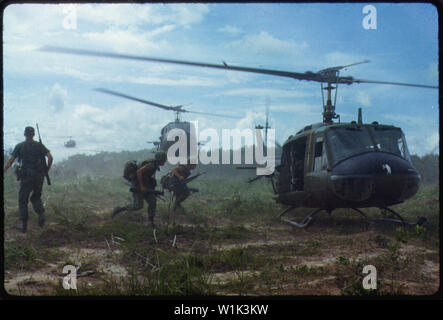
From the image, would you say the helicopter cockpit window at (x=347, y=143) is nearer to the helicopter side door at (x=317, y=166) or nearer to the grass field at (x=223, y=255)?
the helicopter side door at (x=317, y=166)

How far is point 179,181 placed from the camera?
27.6 feet

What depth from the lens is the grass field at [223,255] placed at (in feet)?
9.00

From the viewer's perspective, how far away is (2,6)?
7.61ft

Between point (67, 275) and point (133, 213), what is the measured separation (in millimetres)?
5034

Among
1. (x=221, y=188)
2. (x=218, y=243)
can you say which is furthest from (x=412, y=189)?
(x=221, y=188)

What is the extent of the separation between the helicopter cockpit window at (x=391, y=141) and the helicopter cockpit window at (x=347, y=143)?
0.13 meters

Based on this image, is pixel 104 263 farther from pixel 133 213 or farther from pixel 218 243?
pixel 133 213

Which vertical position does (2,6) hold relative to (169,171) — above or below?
above

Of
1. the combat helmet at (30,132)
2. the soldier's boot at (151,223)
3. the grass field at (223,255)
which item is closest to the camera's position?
the grass field at (223,255)

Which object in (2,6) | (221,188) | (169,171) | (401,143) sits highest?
(2,6)

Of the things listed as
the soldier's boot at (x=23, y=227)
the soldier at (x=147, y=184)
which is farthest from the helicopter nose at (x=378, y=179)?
the soldier's boot at (x=23, y=227)


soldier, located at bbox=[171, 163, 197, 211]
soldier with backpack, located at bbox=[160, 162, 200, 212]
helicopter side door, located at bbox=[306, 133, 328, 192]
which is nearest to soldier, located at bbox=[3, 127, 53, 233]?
soldier with backpack, located at bbox=[160, 162, 200, 212]

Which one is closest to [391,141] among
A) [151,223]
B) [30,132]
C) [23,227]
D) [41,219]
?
[151,223]

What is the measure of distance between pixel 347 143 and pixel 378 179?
91 cm
